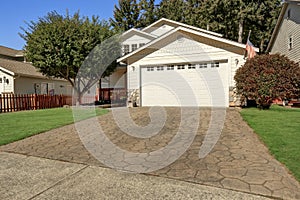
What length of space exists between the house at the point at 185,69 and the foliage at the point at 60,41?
4083 millimetres

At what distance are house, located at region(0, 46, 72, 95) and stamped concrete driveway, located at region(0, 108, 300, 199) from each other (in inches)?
520

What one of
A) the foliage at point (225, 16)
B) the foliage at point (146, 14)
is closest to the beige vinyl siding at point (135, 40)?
the foliage at point (225, 16)

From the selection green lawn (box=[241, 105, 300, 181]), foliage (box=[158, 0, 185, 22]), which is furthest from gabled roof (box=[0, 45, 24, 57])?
green lawn (box=[241, 105, 300, 181])

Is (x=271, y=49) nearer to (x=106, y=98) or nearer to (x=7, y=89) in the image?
(x=106, y=98)

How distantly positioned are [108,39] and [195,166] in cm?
1429

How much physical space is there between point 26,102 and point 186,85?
10500 millimetres

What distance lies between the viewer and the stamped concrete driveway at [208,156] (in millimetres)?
2883

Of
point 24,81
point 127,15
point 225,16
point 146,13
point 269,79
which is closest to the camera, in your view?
point 269,79

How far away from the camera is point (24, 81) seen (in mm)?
17938

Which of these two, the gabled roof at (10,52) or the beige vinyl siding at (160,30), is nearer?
the beige vinyl siding at (160,30)

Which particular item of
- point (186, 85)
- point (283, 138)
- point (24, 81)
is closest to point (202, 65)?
point (186, 85)

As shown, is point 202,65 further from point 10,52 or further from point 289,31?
point 10,52

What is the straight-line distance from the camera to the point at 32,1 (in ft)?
42.0

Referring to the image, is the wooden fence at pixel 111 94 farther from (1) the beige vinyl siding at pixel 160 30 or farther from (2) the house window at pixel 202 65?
(2) the house window at pixel 202 65
